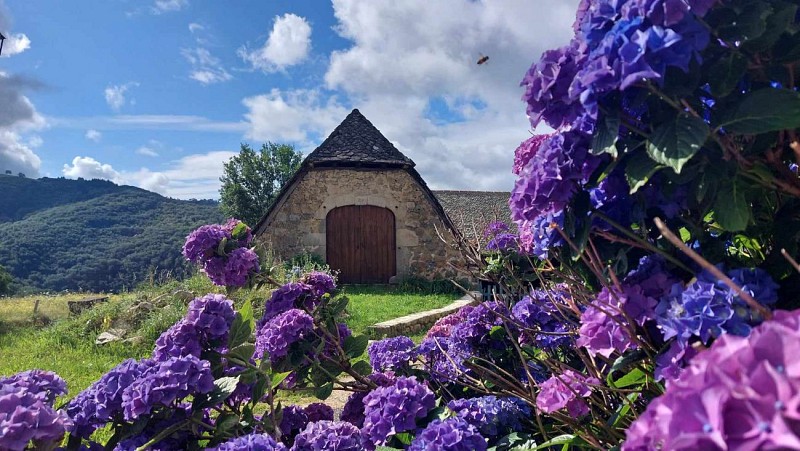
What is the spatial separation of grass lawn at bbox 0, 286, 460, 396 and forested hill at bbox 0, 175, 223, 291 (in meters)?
26.4

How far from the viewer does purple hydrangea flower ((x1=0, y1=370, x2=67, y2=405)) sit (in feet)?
5.17

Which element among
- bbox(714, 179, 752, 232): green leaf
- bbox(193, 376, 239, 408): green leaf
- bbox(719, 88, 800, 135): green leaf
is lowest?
bbox(193, 376, 239, 408): green leaf

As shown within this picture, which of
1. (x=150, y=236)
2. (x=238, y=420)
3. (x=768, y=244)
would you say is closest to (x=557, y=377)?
(x=768, y=244)

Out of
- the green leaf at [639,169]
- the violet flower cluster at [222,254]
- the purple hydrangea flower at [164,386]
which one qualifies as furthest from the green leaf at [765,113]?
the violet flower cluster at [222,254]

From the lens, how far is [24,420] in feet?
4.46

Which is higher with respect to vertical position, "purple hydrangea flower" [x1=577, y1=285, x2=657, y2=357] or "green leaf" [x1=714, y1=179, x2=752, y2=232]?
"green leaf" [x1=714, y1=179, x2=752, y2=232]

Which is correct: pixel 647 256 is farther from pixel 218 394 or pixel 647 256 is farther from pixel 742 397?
pixel 218 394

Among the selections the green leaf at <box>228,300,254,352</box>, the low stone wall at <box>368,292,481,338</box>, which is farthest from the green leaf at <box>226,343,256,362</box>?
the low stone wall at <box>368,292,481,338</box>

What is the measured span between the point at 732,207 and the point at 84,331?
28.9ft

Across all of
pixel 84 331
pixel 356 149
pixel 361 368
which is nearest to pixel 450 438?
pixel 361 368

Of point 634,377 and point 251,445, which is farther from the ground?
point 634,377

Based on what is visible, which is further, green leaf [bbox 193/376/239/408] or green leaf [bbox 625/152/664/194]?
green leaf [bbox 193/376/239/408]

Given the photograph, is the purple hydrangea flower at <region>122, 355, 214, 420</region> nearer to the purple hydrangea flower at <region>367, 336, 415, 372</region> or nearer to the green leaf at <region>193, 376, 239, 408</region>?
the green leaf at <region>193, 376, 239, 408</region>

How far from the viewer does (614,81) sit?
905mm
